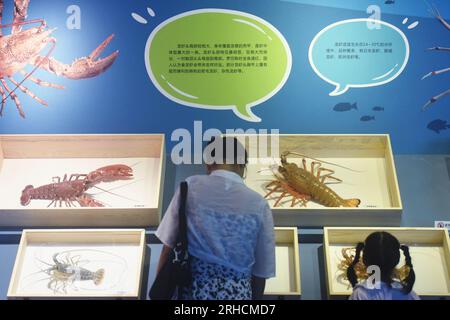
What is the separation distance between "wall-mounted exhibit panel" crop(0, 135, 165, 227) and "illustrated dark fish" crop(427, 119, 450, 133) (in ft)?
4.37

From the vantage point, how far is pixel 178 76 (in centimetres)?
285

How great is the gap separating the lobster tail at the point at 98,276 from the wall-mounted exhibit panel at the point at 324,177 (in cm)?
78

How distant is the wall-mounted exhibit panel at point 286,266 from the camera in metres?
2.37

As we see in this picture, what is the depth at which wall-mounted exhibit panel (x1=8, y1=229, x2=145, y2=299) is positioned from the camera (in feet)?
7.75

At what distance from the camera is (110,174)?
274 centimetres

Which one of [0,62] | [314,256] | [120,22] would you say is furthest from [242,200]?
[0,62]

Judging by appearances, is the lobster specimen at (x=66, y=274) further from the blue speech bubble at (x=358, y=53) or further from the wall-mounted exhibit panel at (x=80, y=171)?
the blue speech bubble at (x=358, y=53)

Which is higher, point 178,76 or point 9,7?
point 9,7

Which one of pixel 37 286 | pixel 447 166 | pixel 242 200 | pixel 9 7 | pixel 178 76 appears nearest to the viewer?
pixel 242 200

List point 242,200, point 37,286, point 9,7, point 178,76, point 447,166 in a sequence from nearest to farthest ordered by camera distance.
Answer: point 242,200 < point 37,286 < point 447,166 < point 178,76 < point 9,7

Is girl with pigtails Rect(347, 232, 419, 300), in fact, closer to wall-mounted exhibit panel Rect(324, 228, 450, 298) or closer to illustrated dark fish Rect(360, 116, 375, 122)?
wall-mounted exhibit panel Rect(324, 228, 450, 298)

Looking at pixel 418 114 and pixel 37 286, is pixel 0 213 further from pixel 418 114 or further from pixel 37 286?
pixel 418 114

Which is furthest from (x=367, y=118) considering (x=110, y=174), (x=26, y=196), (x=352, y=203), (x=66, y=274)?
(x=26, y=196)

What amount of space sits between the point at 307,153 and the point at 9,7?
184cm
